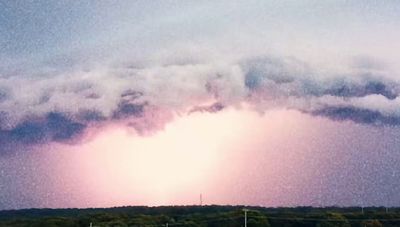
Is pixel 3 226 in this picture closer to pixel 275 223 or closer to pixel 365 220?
pixel 275 223

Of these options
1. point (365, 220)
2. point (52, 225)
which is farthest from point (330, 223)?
point (52, 225)

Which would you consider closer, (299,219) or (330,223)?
(330,223)

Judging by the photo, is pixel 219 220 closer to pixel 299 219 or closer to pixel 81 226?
pixel 299 219

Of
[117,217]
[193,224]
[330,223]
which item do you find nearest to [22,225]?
[117,217]

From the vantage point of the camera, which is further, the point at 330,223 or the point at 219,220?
the point at 219,220

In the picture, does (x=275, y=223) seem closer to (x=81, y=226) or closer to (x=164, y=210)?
(x=81, y=226)

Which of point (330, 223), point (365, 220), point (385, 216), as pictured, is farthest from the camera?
point (385, 216)

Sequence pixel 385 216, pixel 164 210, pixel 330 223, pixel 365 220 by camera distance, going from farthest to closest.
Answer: pixel 164 210
pixel 385 216
pixel 365 220
pixel 330 223
